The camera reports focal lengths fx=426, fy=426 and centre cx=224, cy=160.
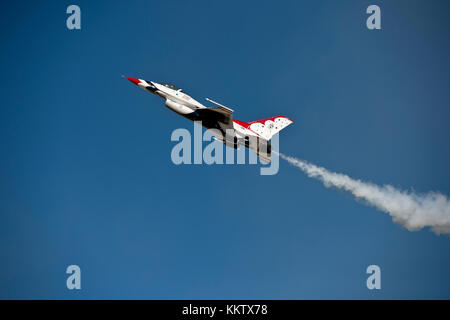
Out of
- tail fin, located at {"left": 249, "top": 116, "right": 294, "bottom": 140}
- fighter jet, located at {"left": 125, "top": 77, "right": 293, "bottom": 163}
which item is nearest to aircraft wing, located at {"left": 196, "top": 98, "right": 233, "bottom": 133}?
fighter jet, located at {"left": 125, "top": 77, "right": 293, "bottom": 163}

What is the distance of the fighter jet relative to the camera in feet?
112

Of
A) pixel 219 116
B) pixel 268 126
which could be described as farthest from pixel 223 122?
pixel 268 126

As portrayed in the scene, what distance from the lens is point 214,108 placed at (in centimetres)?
3303

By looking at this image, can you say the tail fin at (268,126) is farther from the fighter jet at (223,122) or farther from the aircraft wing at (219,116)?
the aircraft wing at (219,116)

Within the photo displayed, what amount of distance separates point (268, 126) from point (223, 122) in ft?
15.5

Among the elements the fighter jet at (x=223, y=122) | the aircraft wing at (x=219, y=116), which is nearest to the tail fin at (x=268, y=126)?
the fighter jet at (x=223, y=122)

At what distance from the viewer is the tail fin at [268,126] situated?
3641 centimetres

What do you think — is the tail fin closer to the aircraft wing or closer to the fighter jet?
the fighter jet

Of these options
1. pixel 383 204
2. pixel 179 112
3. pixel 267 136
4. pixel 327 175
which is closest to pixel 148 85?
pixel 179 112

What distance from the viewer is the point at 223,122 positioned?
Answer: 3400 centimetres
